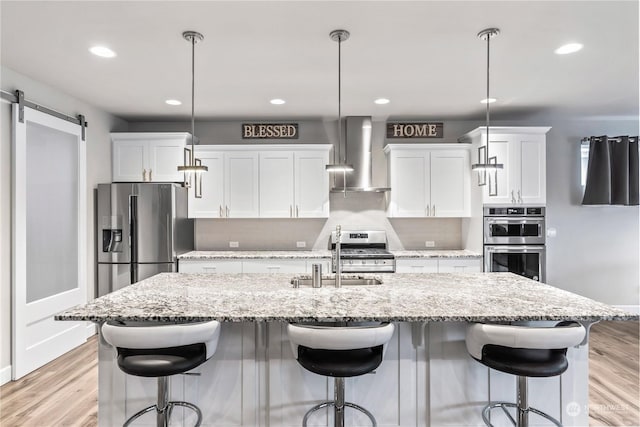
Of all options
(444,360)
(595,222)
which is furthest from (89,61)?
(595,222)

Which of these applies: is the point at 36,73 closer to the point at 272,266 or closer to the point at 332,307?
the point at 272,266

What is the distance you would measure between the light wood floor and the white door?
0.19 meters

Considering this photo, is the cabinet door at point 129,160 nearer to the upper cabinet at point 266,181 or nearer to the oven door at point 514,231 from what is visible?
the upper cabinet at point 266,181

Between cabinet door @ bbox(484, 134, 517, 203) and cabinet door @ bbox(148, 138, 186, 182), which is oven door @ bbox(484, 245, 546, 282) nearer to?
cabinet door @ bbox(484, 134, 517, 203)

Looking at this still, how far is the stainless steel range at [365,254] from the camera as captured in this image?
4348 millimetres

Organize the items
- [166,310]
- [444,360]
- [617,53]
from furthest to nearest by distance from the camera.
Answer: [617,53], [444,360], [166,310]

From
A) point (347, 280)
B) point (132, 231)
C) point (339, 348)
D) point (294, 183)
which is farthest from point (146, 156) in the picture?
point (339, 348)

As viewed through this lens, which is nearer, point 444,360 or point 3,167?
point 444,360

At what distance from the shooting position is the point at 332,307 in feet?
6.46

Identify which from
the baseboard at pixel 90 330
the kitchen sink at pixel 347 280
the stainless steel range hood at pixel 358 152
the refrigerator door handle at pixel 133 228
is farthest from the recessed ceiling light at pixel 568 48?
the baseboard at pixel 90 330

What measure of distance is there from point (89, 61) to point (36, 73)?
0.65m

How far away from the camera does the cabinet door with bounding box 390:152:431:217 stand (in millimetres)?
4633

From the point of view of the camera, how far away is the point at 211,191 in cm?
468

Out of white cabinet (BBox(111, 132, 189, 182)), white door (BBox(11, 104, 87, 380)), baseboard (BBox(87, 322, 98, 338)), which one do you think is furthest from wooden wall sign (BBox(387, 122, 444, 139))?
baseboard (BBox(87, 322, 98, 338))
